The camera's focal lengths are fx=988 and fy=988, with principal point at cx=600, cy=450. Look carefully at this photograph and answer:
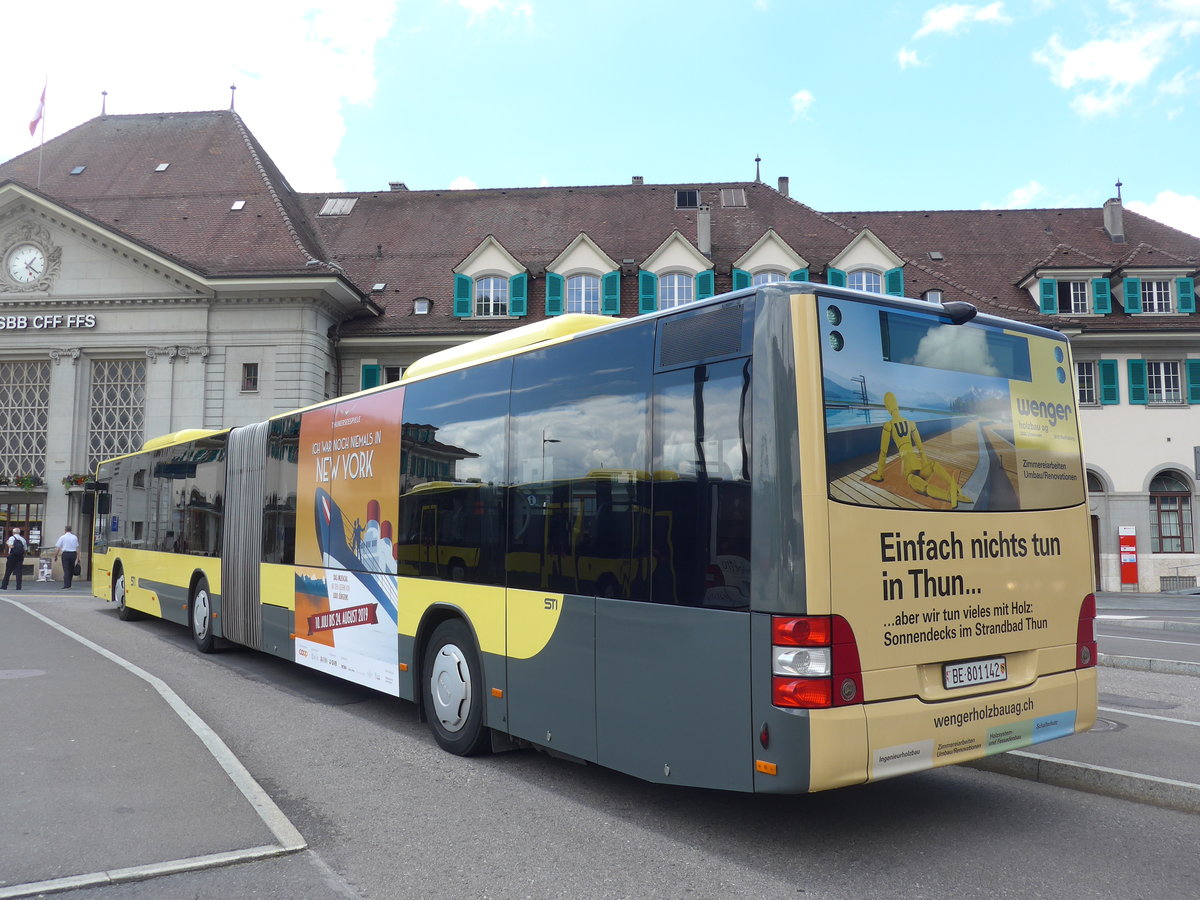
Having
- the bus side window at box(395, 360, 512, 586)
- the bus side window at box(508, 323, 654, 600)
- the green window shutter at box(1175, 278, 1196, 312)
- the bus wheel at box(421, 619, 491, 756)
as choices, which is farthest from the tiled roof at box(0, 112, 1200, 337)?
the bus side window at box(508, 323, 654, 600)

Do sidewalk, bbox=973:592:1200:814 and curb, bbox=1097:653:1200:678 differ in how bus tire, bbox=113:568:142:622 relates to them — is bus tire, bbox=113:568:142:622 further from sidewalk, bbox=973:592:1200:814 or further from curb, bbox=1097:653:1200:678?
curb, bbox=1097:653:1200:678

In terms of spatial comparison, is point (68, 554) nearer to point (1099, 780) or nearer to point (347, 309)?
point (347, 309)

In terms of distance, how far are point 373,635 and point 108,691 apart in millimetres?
3173

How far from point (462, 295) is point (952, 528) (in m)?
29.6

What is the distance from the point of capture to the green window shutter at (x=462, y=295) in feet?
110

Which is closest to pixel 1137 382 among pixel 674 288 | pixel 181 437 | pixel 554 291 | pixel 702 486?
pixel 674 288

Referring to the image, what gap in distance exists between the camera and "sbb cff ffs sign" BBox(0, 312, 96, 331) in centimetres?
3250

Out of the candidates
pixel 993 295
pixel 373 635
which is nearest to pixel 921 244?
pixel 993 295

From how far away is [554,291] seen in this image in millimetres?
33438

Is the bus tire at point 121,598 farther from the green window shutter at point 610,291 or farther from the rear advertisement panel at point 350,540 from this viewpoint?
the green window shutter at point 610,291

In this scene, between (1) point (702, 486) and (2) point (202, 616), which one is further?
(2) point (202, 616)

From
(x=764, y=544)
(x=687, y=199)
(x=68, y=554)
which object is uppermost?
(x=687, y=199)

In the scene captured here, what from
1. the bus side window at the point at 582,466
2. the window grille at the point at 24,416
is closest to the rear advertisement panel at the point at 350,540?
the bus side window at the point at 582,466

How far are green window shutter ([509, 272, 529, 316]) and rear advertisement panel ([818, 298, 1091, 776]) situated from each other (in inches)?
1105
